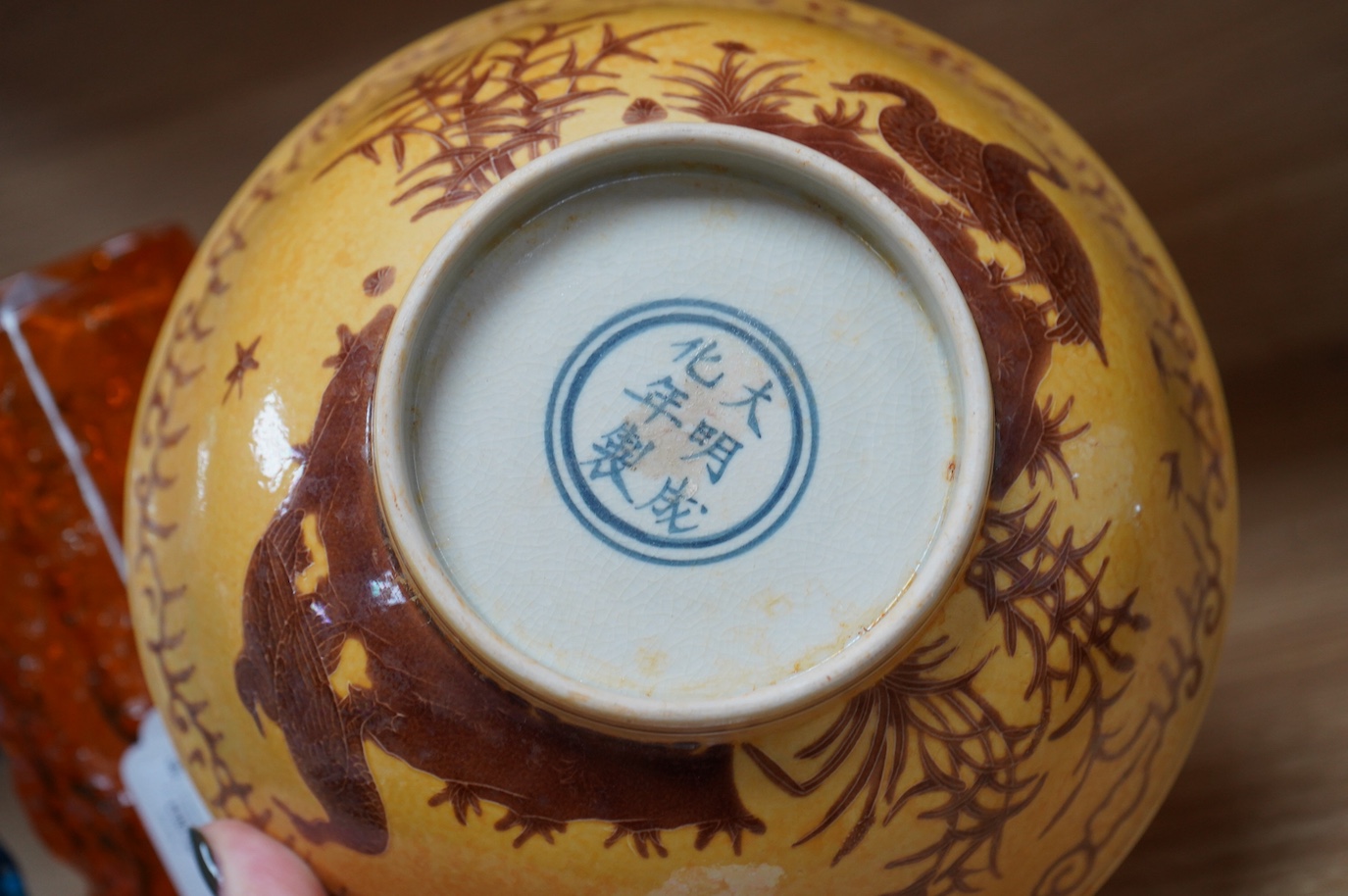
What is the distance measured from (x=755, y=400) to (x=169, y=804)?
0.57 meters

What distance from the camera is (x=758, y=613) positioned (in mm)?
536

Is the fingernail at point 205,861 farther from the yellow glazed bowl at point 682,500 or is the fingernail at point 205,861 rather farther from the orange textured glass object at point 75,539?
the orange textured glass object at point 75,539

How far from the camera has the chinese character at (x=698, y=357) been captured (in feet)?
1.79

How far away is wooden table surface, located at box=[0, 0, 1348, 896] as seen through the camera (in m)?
0.99

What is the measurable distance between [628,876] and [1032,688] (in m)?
0.23

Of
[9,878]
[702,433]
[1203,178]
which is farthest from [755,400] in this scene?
[9,878]

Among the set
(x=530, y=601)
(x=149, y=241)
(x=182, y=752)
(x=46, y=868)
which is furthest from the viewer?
(x=46, y=868)

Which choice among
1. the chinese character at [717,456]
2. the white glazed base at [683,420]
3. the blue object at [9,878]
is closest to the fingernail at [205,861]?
the white glazed base at [683,420]

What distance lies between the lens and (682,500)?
1.77ft

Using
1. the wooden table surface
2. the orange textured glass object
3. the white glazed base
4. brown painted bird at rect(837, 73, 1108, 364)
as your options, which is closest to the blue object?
the orange textured glass object

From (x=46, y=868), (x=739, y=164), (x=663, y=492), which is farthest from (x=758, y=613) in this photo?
(x=46, y=868)

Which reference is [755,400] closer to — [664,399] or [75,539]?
[664,399]

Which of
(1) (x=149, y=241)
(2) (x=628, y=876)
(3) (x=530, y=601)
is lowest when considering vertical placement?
(2) (x=628, y=876)

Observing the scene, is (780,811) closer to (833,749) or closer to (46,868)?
(833,749)
